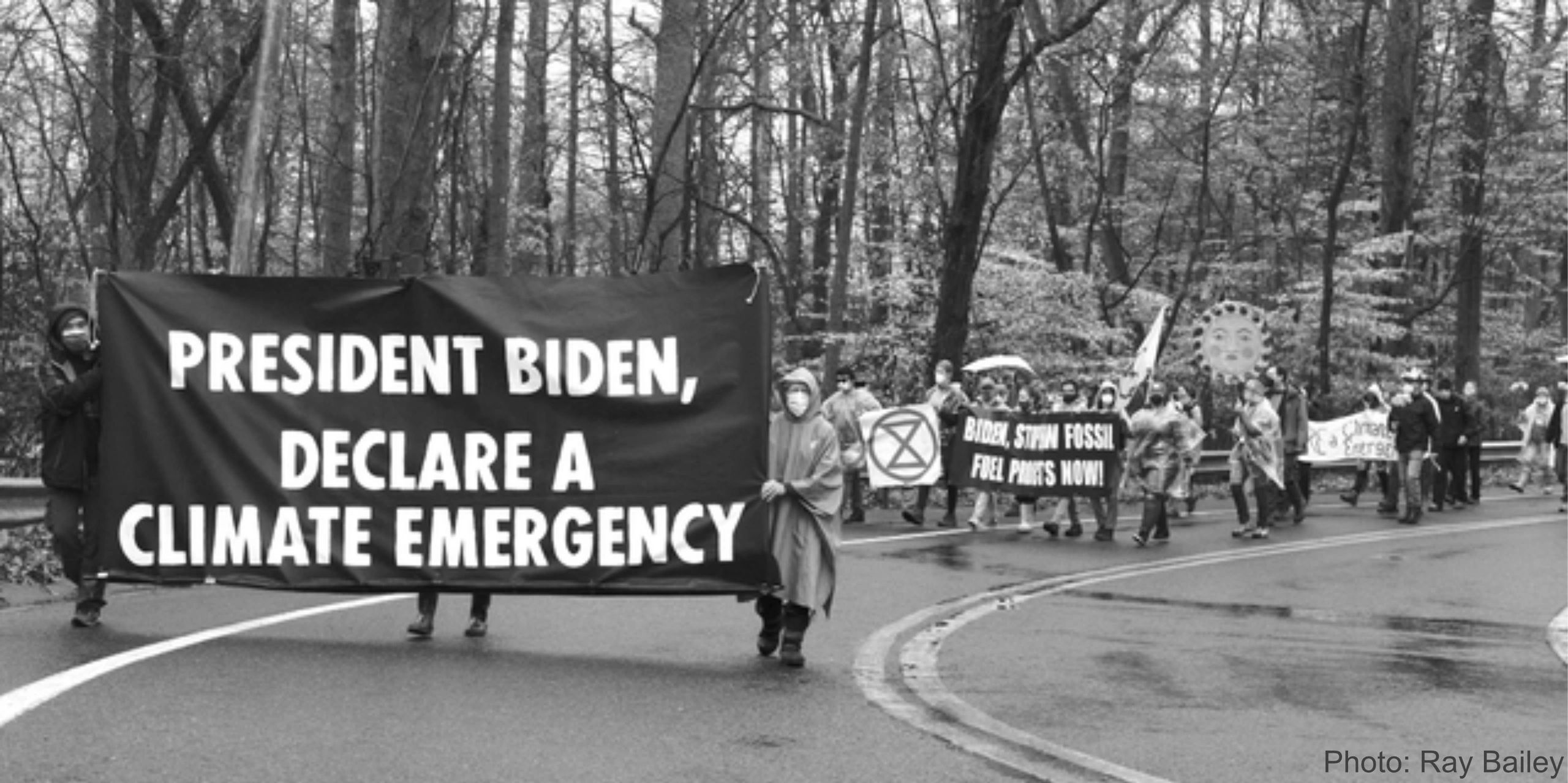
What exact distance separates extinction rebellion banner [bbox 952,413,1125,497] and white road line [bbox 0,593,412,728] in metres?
9.83

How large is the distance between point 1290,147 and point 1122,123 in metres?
5.71

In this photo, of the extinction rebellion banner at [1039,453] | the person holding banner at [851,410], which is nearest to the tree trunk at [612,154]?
the person holding banner at [851,410]

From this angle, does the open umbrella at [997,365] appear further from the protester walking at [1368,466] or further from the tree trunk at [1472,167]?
the tree trunk at [1472,167]

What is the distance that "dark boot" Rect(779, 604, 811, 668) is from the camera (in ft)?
31.2

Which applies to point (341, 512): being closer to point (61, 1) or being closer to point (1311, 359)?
point (61, 1)

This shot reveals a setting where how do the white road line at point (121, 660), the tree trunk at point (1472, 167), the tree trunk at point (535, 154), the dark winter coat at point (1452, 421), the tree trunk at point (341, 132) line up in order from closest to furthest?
the white road line at point (121, 660) → the tree trunk at point (341, 132) → the dark winter coat at point (1452, 421) → the tree trunk at point (535, 154) → the tree trunk at point (1472, 167)

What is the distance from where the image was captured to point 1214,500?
1046 inches

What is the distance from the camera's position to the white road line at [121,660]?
7539 mm

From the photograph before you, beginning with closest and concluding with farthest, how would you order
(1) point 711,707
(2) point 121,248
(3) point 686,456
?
(1) point 711,707 → (3) point 686,456 → (2) point 121,248

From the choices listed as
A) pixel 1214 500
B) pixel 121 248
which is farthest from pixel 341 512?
pixel 1214 500

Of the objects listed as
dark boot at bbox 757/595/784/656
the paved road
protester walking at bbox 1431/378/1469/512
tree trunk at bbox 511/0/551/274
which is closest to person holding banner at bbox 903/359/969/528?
the paved road

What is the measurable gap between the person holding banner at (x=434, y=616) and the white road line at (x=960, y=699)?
2127 mm

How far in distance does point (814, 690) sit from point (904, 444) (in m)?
11.9

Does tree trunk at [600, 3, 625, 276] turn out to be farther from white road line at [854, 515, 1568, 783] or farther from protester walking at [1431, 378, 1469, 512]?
protester walking at [1431, 378, 1469, 512]
